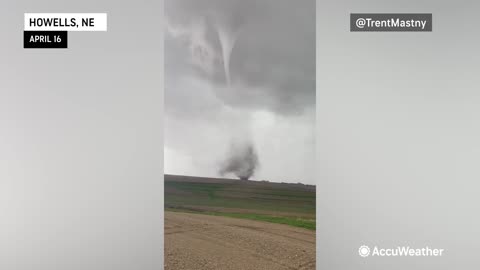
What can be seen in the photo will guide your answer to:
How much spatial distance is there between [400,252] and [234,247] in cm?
121

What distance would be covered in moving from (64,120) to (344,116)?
6.77 ft

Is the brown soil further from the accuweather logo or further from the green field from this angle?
the accuweather logo

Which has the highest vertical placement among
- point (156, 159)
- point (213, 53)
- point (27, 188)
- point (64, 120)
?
point (213, 53)

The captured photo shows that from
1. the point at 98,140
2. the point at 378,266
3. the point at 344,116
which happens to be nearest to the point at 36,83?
the point at 98,140

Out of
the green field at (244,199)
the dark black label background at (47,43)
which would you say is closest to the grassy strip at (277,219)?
the green field at (244,199)

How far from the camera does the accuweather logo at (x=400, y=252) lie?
3.33 m

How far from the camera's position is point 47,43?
3.43m

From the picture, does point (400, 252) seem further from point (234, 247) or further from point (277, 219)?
point (234, 247)

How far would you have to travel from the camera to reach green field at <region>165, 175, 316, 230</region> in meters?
3.39

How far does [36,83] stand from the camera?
134 inches

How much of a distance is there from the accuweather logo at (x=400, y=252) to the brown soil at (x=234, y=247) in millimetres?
383

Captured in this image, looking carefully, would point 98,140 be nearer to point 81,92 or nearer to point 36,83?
point 81,92

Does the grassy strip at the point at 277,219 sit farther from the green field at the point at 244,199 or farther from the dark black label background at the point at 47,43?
the dark black label background at the point at 47,43

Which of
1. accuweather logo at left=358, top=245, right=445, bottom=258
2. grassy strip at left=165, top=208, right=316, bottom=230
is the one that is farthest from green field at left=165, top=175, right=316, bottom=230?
accuweather logo at left=358, top=245, right=445, bottom=258
